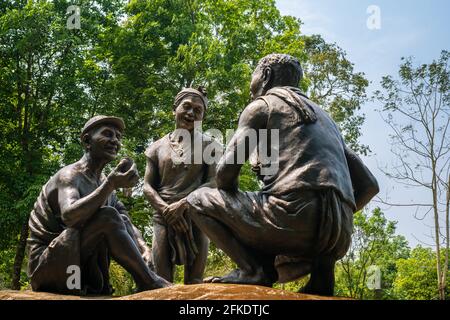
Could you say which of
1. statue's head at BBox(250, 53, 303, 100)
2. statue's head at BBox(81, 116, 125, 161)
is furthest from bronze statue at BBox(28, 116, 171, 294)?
statue's head at BBox(250, 53, 303, 100)

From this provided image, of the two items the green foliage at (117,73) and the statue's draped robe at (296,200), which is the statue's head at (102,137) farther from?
the green foliage at (117,73)

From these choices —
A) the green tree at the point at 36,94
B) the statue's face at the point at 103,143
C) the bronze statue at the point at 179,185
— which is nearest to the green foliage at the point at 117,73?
the green tree at the point at 36,94

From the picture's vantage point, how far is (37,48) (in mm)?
18109

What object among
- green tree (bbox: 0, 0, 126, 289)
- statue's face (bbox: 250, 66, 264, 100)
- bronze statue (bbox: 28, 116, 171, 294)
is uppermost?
green tree (bbox: 0, 0, 126, 289)

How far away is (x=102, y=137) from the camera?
589 cm

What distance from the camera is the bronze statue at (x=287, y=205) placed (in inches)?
193

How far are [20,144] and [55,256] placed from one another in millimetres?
14068

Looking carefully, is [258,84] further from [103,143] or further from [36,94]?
[36,94]

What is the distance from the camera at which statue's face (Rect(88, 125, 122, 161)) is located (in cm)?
590

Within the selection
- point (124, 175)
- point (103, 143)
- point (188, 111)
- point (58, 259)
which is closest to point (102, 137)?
point (103, 143)

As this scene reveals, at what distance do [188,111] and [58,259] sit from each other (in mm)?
2396

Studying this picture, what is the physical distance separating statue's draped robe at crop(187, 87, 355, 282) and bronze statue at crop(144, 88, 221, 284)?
171cm

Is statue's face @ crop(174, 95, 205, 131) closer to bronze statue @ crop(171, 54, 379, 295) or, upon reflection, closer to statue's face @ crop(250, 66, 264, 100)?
statue's face @ crop(250, 66, 264, 100)
